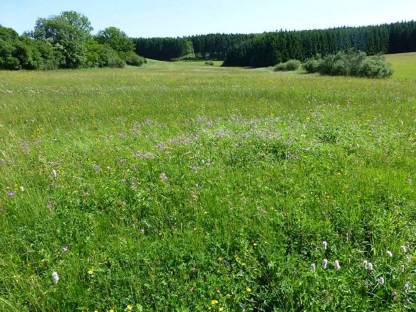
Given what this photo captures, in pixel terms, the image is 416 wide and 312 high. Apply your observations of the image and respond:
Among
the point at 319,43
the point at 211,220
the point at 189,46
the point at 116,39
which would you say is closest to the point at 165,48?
the point at 189,46

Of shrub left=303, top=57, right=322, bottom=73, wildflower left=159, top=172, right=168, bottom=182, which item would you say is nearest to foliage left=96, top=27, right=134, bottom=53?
shrub left=303, top=57, right=322, bottom=73

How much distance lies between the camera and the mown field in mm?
2893

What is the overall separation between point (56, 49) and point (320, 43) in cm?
7346

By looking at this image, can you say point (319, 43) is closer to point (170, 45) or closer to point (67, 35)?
point (170, 45)

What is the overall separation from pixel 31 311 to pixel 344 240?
3.19 meters

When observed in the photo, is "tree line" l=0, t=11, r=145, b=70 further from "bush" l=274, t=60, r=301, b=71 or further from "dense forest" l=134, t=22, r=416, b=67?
"bush" l=274, t=60, r=301, b=71

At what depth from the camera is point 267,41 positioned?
316 feet

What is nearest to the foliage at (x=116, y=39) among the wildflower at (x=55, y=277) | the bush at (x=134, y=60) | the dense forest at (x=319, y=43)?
the bush at (x=134, y=60)

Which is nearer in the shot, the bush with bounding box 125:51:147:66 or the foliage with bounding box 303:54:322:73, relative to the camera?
the foliage with bounding box 303:54:322:73

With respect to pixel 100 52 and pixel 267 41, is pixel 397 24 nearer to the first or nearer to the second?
pixel 267 41

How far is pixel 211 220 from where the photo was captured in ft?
12.9

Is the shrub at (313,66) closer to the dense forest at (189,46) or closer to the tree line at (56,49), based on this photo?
the tree line at (56,49)

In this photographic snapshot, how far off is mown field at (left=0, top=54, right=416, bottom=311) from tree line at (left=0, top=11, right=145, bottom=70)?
52293 millimetres

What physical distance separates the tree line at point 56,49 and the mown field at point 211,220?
52.3 meters
